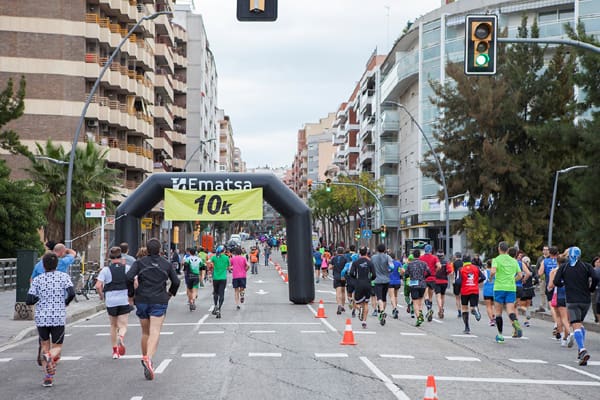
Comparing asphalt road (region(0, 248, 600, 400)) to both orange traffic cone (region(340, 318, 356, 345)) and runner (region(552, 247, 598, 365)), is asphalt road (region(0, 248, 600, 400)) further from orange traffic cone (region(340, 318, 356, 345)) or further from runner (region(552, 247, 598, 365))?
runner (region(552, 247, 598, 365))

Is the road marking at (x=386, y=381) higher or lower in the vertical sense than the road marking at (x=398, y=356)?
higher

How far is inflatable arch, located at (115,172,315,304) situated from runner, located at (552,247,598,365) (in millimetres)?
12963

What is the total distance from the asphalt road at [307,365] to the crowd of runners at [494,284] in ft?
1.71

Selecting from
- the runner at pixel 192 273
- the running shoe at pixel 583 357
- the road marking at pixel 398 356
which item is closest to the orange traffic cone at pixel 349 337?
the road marking at pixel 398 356

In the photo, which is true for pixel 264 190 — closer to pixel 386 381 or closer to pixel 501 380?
pixel 501 380

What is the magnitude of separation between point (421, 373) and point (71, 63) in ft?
153

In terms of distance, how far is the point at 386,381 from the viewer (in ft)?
35.4

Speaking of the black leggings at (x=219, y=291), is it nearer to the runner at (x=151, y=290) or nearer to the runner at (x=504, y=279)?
the runner at (x=504, y=279)

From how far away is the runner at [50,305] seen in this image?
10961 millimetres

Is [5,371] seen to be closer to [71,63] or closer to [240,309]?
[240,309]

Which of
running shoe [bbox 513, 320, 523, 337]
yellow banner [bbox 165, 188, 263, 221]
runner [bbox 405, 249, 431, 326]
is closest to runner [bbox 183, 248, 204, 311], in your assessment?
yellow banner [bbox 165, 188, 263, 221]

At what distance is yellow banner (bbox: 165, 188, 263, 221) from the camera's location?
2667 cm

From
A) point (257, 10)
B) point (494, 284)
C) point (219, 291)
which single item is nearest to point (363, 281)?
point (494, 284)

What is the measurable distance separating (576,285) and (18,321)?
12634 millimetres
